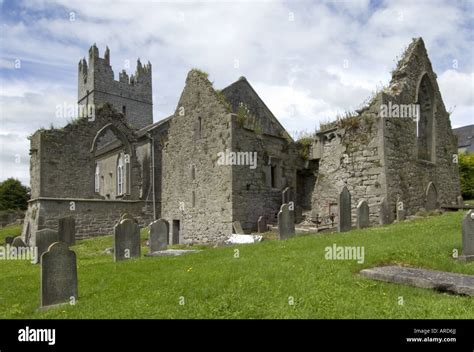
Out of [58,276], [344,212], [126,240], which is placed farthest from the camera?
[344,212]

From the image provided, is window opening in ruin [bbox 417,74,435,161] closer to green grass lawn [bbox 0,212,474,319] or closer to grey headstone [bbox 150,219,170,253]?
green grass lawn [bbox 0,212,474,319]

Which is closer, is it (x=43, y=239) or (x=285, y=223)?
(x=43, y=239)

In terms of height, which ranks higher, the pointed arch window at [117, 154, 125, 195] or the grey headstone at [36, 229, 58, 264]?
the pointed arch window at [117, 154, 125, 195]

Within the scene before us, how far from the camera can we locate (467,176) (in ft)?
129

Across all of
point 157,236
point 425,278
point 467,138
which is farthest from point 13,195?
point 467,138

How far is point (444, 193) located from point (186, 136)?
1449 cm

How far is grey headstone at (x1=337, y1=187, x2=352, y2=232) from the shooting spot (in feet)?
47.2

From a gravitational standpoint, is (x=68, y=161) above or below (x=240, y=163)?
above

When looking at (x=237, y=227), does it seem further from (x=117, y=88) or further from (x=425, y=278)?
(x=117, y=88)

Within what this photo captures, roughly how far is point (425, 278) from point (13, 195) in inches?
2568

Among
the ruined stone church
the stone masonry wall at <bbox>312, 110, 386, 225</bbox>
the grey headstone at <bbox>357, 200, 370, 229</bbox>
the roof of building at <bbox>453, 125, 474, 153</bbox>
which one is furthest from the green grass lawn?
the roof of building at <bbox>453, 125, 474, 153</bbox>

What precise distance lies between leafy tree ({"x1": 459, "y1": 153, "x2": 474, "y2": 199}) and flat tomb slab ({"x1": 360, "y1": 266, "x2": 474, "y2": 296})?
34.7 meters

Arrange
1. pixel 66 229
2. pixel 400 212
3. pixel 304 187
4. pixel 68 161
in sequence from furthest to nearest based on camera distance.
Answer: pixel 68 161 → pixel 304 187 → pixel 66 229 → pixel 400 212

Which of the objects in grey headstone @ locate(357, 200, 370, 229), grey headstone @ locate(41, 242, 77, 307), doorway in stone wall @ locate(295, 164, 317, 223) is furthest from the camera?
doorway in stone wall @ locate(295, 164, 317, 223)
